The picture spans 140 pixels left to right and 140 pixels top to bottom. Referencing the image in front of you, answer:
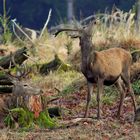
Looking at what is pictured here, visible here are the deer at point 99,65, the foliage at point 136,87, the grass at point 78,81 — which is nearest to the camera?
the grass at point 78,81

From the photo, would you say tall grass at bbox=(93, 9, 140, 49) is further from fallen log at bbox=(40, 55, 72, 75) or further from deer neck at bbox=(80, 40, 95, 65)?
deer neck at bbox=(80, 40, 95, 65)

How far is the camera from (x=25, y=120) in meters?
12.1

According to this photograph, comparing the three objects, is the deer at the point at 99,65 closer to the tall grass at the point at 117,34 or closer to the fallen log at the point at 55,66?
the tall grass at the point at 117,34

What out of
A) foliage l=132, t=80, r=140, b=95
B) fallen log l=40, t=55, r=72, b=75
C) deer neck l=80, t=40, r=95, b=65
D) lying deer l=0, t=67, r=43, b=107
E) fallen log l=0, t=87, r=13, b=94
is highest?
deer neck l=80, t=40, r=95, b=65

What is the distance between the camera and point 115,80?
1309 cm

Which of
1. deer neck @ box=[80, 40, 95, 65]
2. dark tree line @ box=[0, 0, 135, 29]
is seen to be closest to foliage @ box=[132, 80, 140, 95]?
deer neck @ box=[80, 40, 95, 65]

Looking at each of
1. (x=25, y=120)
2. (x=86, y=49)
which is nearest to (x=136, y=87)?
(x=86, y=49)

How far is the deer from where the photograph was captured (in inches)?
491

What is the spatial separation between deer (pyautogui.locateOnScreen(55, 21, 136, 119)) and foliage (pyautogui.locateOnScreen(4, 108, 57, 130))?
883 millimetres

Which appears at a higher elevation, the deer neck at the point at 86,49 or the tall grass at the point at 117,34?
the deer neck at the point at 86,49

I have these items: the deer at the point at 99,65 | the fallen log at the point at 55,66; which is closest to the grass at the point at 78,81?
the fallen log at the point at 55,66

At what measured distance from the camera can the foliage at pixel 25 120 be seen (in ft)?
39.4

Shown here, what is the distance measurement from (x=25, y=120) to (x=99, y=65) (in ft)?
5.80

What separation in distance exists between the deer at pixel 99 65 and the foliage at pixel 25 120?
2.90ft
